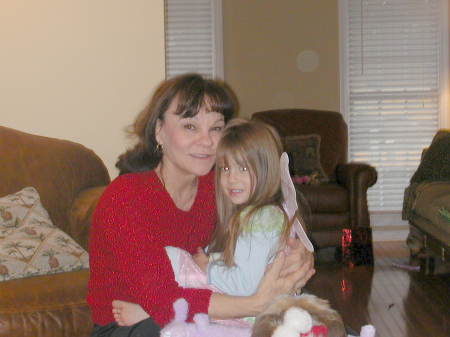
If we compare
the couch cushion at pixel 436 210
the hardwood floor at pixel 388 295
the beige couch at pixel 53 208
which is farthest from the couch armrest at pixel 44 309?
the couch cushion at pixel 436 210

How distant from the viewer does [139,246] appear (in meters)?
1.21

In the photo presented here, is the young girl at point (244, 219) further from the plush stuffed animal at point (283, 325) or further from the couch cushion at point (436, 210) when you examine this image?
the couch cushion at point (436, 210)

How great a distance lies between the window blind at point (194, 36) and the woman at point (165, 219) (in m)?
3.68

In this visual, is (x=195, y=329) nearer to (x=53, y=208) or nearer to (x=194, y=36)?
(x=53, y=208)

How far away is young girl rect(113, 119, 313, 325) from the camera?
4.15 ft

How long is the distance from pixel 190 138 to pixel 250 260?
14.7 inches

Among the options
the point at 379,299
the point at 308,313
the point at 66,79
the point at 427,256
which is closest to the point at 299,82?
the point at 427,256

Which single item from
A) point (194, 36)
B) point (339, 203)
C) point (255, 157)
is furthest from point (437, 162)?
point (255, 157)

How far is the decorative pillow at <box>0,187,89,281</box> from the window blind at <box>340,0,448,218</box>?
3.57m

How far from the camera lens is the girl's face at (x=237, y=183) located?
4.63 feet

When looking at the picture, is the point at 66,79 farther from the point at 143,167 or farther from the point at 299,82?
the point at 299,82

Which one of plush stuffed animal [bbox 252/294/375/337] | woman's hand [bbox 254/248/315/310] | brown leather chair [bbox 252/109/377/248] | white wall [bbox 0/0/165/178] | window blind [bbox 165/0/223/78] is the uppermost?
window blind [bbox 165/0/223/78]

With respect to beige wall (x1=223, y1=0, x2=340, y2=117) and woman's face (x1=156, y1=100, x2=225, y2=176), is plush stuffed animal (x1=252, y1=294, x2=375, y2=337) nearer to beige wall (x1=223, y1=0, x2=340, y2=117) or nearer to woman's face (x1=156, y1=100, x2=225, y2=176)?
woman's face (x1=156, y1=100, x2=225, y2=176)

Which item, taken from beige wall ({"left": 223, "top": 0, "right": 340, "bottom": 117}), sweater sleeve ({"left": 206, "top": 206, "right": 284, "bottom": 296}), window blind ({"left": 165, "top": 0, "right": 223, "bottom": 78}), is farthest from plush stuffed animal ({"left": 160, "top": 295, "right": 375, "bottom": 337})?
window blind ({"left": 165, "top": 0, "right": 223, "bottom": 78})
